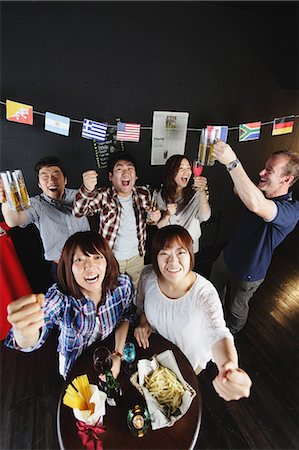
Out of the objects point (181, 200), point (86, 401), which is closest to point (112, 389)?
point (86, 401)

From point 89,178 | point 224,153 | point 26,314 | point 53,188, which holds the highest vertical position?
point 224,153

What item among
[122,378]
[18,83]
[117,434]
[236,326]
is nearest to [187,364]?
[122,378]

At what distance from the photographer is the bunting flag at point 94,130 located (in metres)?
2.24

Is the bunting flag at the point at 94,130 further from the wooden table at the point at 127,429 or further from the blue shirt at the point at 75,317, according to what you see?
the wooden table at the point at 127,429

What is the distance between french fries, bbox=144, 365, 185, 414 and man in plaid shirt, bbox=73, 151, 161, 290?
115 cm

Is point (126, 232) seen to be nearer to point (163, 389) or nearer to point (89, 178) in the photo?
point (89, 178)

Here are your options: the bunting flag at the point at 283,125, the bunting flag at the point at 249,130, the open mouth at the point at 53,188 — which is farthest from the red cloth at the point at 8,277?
the bunting flag at the point at 283,125

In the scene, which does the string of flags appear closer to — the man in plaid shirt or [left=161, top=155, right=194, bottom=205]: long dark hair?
the man in plaid shirt

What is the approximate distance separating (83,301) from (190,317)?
1.86 ft

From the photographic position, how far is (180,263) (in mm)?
1438

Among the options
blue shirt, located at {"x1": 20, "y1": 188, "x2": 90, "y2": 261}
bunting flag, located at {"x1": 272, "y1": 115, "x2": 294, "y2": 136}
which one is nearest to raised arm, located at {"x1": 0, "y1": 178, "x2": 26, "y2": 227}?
blue shirt, located at {"x1": 20, "y1": 188, "x2": 90, "y2": 261}

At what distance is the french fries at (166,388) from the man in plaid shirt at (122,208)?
1.15 m

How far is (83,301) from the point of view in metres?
1.44

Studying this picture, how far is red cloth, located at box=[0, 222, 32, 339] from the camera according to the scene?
224 cm
